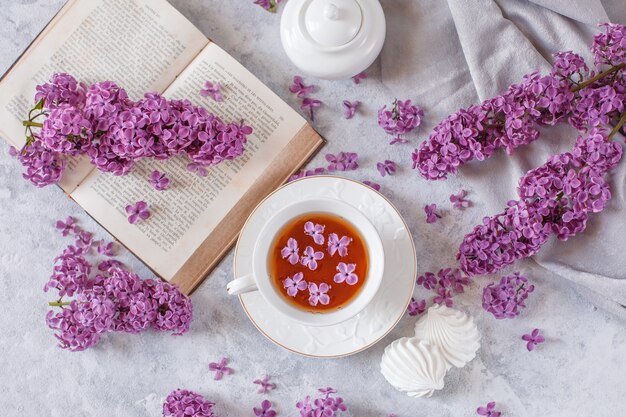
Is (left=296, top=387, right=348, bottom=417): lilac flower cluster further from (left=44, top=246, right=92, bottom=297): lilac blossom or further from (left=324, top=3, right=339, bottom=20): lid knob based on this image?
(left=324, top=3, right=339, bottom=20): lid knob

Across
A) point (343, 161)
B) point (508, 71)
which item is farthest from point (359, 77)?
point (508, 71)

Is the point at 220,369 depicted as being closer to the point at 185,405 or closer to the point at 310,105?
the point at 185,405

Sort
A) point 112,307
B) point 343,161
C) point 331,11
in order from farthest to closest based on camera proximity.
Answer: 1. point 343,161
2. point 112,307
3. point 331,11

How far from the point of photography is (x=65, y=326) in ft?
4.18

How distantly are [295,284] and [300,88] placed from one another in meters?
0.41

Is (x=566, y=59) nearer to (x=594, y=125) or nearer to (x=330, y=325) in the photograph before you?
(x=594, y=125)

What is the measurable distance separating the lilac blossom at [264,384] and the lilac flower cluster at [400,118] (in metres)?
0.56

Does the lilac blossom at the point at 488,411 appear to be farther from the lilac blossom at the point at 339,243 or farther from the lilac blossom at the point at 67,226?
the lilac blossom at the point at 67,226

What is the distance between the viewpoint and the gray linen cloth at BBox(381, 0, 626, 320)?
1251mm

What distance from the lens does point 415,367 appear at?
50.8 inches

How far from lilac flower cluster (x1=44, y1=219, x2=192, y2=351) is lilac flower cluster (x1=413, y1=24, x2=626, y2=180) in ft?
1.88

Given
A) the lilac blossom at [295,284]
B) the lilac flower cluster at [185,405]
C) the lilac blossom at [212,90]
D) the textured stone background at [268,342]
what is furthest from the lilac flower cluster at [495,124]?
the lilac flower cluster at [185,405]

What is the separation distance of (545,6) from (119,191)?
91 cm

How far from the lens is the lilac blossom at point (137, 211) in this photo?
52.8 inches
